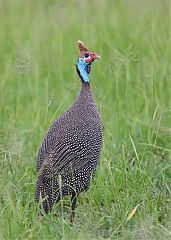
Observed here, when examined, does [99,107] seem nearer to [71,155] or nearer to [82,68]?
[82,68]

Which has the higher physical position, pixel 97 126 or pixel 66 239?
pixel 97 126

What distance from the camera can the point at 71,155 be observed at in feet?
16.3

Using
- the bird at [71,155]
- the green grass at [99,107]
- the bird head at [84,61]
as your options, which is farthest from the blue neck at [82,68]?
the green grass at [99,107]

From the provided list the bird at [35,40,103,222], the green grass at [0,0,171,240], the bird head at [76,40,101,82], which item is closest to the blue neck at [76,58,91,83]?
the bird head at [76,40,101,82]

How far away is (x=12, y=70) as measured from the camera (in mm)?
7660

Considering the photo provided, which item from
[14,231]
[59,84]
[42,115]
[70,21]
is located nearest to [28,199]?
[14,231]

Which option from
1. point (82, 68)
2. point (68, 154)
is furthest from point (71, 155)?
point (82, 68)

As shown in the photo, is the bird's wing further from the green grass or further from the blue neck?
the blue neck

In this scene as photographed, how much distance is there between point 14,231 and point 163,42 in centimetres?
336

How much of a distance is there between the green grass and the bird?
0.42 feet

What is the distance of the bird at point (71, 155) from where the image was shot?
494cm

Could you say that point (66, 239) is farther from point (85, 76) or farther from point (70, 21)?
point (70, 21)

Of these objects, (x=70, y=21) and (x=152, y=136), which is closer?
(x=152, y=136)

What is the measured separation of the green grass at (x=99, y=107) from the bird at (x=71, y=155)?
0.13 meters
